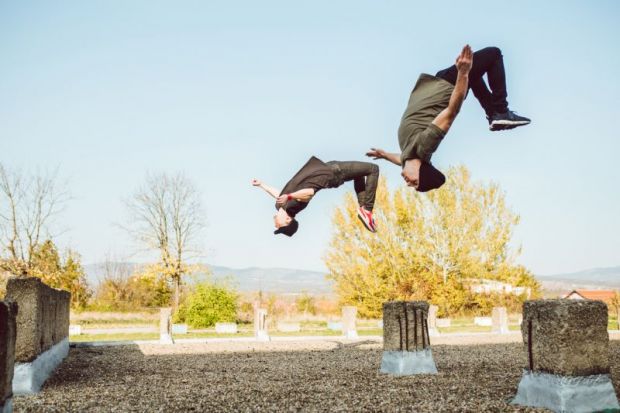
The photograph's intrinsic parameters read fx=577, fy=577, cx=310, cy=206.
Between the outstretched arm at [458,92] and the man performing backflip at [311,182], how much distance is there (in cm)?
131

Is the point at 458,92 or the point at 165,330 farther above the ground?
the point at 458,92

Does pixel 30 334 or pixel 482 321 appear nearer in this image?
pixel 30 334

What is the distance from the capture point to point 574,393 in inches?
265

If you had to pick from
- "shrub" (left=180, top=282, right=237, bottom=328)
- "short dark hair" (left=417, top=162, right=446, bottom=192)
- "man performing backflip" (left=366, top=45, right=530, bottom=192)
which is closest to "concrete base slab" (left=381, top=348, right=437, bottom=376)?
"short dark hair" (left=417, top=162, right=446, bottom=192)

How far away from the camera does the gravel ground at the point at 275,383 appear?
25.6 ft

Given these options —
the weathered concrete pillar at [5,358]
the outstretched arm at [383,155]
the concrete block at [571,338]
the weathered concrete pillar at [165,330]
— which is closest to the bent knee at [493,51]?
the outstretched arm at [383,155]

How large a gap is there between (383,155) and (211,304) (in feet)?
70.2

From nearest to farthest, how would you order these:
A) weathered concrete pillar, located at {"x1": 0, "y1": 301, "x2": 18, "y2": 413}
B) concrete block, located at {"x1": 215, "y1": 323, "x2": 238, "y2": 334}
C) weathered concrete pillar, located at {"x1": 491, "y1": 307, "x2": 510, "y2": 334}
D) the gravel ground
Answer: weathered concrete pillar, located at {"x1": 0, "y1": 301, "x2": 18, "y2": 413} < the gravel ground < weathered concrete pillar, located at {"x1": 491, "y1": 307, "x2": 510, "y2": 334} < concrete block, located at {"x1": 215, "y1": 323, "x2": 238, "y2": 334}

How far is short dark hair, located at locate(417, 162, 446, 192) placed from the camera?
5.57 m

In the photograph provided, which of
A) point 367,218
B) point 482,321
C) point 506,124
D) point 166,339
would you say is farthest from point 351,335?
point 506,124

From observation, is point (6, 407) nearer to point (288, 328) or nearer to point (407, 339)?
point (407, 339)

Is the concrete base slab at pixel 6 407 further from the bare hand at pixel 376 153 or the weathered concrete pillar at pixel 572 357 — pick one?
the weathered concrete pillar at pixel 572 357

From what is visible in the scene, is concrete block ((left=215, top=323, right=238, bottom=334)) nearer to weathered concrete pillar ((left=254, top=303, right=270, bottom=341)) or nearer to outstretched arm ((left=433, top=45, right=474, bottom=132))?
weathered concrete pillar ((left=254, top=303, right=270, bottom=341))

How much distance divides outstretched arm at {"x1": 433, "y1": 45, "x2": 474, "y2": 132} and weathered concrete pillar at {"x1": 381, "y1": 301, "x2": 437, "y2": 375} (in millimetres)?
5766
